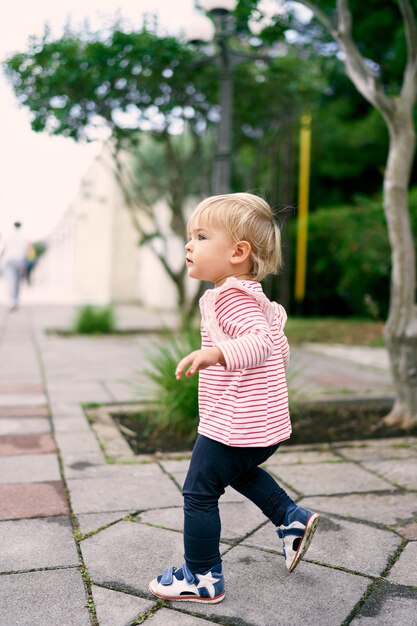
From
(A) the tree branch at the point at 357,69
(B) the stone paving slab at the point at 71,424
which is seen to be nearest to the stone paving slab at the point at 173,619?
(B) the stone paving slab at the point at 71,424

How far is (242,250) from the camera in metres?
2.09

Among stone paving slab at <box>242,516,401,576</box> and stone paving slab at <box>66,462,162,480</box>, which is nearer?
stone paving slab at <box>242,516,401,576</box>

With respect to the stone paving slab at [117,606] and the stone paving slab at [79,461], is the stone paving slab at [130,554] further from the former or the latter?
the stone paving slab at [79,461]

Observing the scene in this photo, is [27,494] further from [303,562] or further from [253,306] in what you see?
[253,306]

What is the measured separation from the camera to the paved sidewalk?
6.63 feet

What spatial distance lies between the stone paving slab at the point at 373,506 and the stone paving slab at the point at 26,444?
1545mm

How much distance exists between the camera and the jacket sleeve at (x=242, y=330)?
6.19 ft

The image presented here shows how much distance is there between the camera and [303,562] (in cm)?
237

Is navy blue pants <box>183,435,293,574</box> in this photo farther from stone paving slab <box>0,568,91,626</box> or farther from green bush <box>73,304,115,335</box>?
green bush <box>73,304,115,335</box>

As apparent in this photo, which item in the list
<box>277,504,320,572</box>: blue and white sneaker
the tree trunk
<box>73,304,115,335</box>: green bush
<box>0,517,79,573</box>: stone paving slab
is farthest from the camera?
<box>73,304,115,335</box>: green bush

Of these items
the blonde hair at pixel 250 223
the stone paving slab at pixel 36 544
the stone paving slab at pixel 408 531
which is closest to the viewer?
the blonde hair at pixel 250 223

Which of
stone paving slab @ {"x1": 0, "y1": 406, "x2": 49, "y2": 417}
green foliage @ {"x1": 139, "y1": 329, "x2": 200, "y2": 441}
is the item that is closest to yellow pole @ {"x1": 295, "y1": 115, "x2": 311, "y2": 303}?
stone paving slab @ {"x1": 0, "y1": 406, "x2": 49, "y2": 417}

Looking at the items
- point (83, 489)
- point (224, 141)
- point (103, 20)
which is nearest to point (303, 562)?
point (83, 489)

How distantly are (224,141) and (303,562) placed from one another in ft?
15.3
